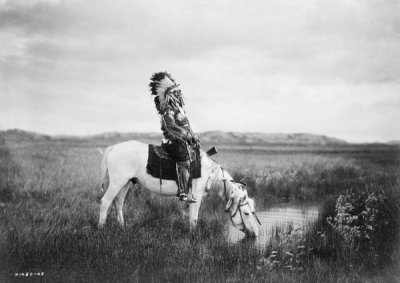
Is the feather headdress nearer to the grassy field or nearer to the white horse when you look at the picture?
the white horse

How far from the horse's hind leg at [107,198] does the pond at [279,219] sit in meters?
2.26

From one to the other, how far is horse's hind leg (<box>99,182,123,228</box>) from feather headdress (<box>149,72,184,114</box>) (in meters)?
1.69

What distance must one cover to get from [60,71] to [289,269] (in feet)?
17.6

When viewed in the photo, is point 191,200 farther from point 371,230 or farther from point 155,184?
point 371,230

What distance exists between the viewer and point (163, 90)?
6305mm

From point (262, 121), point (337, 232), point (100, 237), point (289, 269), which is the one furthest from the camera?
point (262, 121)

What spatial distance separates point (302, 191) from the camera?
39.2ft

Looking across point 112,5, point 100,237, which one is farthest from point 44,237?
point 112,5

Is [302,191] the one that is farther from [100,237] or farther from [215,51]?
[100,237]

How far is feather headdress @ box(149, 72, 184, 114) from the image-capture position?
6270 millimetres

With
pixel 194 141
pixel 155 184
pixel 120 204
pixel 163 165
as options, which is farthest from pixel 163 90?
pixel 120 204

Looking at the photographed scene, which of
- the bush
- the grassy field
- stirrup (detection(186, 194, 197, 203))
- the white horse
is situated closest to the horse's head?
the white horse

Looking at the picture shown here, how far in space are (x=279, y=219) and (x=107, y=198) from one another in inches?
163

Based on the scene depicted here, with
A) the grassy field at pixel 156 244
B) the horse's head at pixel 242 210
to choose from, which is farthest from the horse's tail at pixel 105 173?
the horse's head at pixel 242 210
